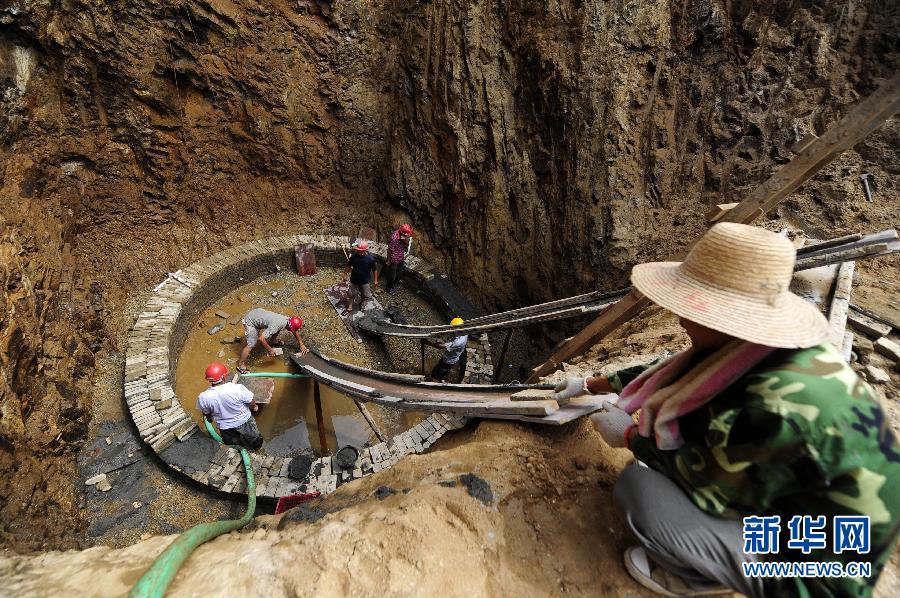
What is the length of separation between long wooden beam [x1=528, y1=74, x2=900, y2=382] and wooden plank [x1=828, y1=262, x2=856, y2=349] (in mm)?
812

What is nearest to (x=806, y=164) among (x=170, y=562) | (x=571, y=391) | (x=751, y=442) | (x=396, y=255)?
(x=571, y=391)

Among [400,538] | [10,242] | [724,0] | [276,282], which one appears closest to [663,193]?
[724,0]

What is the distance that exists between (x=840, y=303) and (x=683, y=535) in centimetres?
246

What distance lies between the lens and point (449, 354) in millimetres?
5797

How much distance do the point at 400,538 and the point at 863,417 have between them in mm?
1860

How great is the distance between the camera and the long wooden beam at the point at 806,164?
7.54ft

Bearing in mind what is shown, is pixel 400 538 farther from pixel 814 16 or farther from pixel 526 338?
pixel 814 16

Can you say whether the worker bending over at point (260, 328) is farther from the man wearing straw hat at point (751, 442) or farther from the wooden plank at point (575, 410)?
the man wearing straw hat at point (751, 442)

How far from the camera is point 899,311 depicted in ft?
10.5

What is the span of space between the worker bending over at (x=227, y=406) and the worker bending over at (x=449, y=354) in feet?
8.26

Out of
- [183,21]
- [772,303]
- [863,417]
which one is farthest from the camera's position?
[183,21]

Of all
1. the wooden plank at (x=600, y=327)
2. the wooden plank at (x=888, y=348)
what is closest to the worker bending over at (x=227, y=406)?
the wooden plank at (x=600, y=327)

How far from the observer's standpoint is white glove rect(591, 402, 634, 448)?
195 cm

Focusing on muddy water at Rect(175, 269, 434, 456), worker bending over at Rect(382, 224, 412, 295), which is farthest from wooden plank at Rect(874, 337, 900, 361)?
worker bending over at Rect(382, 224, 412, 295)
